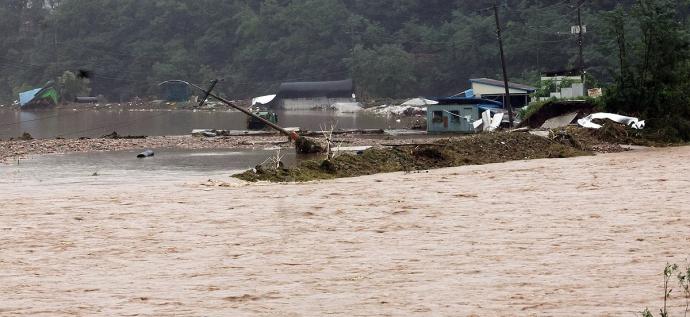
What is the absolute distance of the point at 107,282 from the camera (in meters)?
11.7

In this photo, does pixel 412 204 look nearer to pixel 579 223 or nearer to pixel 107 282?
pixel 579 223

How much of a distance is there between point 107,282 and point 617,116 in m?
26.1

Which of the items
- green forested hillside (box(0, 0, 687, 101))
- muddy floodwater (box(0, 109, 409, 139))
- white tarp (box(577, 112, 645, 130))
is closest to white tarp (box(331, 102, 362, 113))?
muddy floodwater (box(0, 109, 409, 139))

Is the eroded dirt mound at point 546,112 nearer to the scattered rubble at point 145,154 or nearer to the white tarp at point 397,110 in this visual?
the scattered rubble at point 145,154

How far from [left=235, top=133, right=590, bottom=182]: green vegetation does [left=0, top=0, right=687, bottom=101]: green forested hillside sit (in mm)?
43637

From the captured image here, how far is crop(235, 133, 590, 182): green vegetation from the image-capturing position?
25094mm

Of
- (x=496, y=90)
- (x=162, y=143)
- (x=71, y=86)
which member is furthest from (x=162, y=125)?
(x=71, y=86)

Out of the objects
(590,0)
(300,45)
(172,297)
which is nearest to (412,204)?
(172,297)

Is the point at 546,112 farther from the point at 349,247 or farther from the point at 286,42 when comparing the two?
the point at 286,42

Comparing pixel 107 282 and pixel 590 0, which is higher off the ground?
pixel 590 0

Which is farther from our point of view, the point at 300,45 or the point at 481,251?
the point at 300,45

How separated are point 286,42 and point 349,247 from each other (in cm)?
9799

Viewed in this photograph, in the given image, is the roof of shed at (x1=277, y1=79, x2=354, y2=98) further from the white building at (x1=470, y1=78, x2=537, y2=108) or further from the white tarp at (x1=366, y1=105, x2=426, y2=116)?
the white building at (x1=470, y1=78, x2=537, y2=108)

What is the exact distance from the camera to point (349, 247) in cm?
1410
